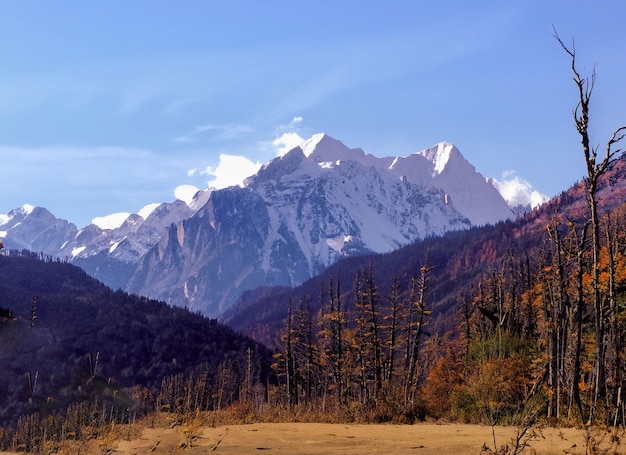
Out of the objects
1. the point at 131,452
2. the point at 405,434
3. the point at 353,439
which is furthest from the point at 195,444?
the point at 405,434

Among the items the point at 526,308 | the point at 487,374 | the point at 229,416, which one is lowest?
the point at 229,416

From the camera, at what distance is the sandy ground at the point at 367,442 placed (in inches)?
633

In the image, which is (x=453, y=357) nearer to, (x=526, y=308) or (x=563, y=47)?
(x=526, y=308)

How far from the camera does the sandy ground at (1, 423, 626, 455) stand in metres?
16.1

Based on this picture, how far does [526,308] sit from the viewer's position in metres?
72.5

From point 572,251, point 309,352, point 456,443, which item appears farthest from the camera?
point 309,352

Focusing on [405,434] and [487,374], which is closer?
[405,434]

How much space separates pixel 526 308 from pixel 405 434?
53.9 metres

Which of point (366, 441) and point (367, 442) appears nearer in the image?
point (367, 442)

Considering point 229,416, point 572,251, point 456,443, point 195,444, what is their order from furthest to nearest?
point 229,416
point 572,251
point 195,444
point 456,443

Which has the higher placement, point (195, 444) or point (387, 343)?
point (387, 343)

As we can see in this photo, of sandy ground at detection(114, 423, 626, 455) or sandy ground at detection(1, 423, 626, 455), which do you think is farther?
sandy ground at detection(114, 423, 626, 455)

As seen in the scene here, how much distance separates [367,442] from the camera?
20.7 meters

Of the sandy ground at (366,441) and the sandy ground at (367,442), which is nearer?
the sandy ground at (367,442)
